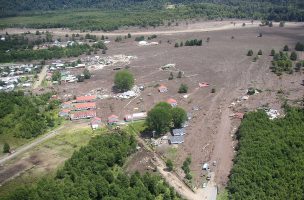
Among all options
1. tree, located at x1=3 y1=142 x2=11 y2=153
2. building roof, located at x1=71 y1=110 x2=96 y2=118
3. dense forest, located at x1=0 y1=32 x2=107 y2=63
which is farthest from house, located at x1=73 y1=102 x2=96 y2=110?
dense forest, located at x1=0 y1=32 x2=107 y2=63

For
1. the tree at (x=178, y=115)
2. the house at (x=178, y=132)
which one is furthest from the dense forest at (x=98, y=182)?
the tree at (x=178, y=115)

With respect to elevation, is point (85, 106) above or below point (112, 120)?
above

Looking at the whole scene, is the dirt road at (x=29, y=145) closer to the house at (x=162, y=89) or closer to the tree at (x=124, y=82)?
the tree at (x=124, y=82)

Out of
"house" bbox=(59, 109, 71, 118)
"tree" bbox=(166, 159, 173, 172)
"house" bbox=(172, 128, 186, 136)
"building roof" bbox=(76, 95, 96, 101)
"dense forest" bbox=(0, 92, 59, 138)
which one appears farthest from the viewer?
"building roof" bbox=(76, 95, 96, 101)

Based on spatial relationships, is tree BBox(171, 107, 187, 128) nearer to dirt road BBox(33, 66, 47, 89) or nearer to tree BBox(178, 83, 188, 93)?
tree BBox(178, 83, 188, 93)

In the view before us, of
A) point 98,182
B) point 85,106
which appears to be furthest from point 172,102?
point 98,182

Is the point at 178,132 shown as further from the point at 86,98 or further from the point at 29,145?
the point at 86,98
